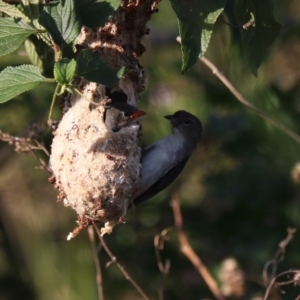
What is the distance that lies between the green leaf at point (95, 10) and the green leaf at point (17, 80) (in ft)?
0.76

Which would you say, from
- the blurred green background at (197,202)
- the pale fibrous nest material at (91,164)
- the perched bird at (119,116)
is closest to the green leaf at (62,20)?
the pale fibrous nest material at (91,164)

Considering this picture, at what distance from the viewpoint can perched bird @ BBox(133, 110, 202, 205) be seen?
3.36 m

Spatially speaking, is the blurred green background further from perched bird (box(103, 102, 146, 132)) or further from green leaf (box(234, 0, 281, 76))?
green leaf (box(234, 0, 281, 76))

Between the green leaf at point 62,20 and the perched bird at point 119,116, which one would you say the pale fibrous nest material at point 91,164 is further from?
the green leaf at point 62,20

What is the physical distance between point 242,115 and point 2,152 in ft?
6.32

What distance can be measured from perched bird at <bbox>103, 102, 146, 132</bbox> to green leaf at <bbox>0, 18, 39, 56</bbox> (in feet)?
1.67

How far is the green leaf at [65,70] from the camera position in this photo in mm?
2167

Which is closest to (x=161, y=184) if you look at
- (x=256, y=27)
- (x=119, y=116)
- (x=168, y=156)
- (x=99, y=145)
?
(x=168, y=156)

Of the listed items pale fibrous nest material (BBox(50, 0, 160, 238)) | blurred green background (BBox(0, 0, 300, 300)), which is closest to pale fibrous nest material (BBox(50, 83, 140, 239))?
pale fibrous nest material (BBox(50, 0, 160, 238))

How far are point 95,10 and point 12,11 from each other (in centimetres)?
30

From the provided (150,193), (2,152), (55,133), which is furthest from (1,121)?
(55,133)

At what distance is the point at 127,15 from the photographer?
105 inches

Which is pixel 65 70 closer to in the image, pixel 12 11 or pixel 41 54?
pixel 12 11

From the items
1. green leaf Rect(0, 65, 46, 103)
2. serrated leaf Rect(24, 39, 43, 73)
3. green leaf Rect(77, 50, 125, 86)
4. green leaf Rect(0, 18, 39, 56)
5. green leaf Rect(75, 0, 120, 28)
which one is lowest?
A: serrated leaf Rect(24, 39, 43, 73)
